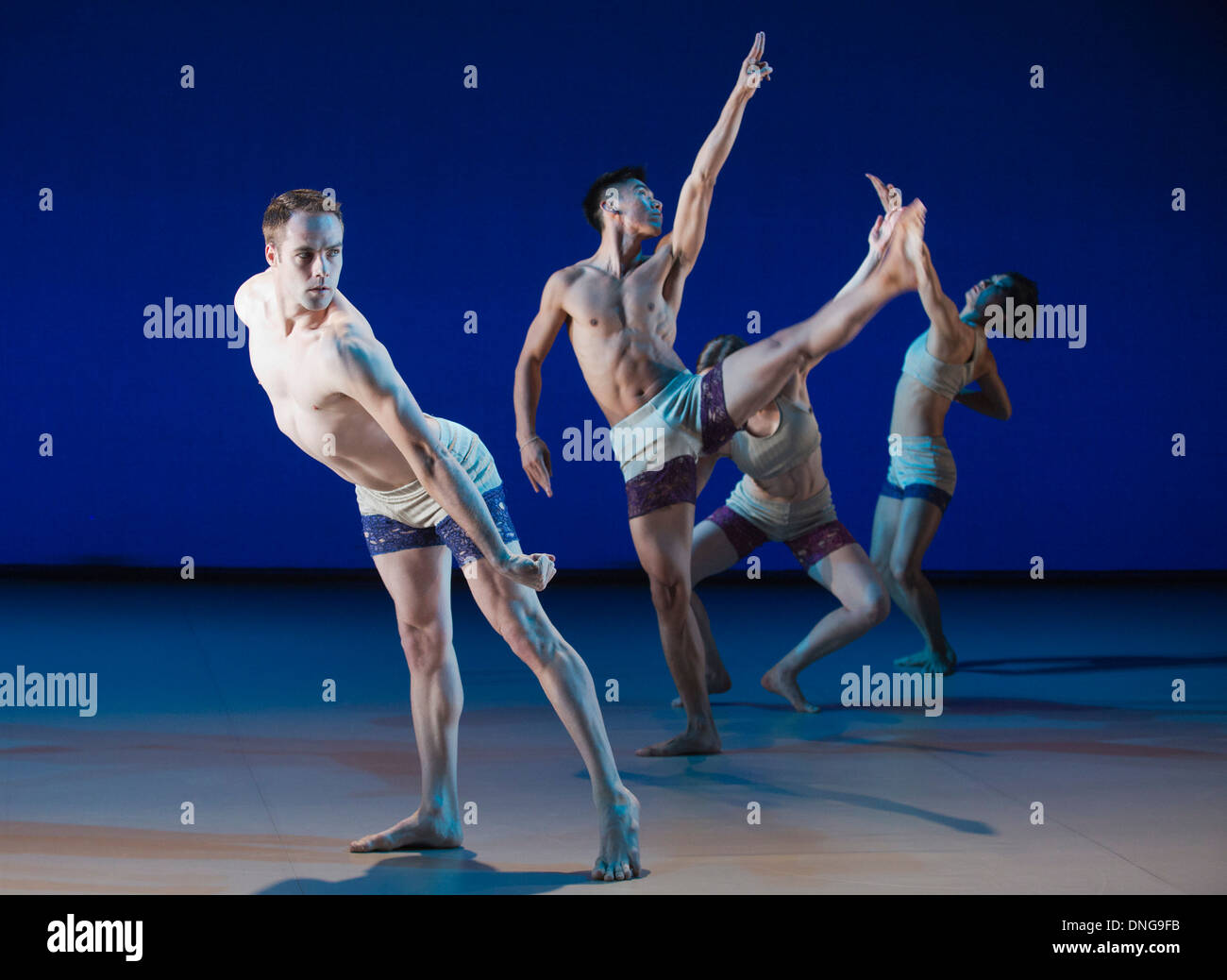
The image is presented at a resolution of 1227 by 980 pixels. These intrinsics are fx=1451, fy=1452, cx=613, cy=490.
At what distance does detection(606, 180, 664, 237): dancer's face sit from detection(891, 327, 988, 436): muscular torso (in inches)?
70.0

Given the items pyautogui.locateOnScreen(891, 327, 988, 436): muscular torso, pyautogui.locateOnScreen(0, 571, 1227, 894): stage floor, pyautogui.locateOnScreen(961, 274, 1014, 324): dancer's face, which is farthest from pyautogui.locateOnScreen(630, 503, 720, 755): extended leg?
pyautogui.locateOnScreen(961, 274, 1014, 324): dancer's face

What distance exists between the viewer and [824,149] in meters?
8.83

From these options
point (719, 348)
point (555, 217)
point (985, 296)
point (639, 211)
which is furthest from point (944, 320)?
point (555, 217)

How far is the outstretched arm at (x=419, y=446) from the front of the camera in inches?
108

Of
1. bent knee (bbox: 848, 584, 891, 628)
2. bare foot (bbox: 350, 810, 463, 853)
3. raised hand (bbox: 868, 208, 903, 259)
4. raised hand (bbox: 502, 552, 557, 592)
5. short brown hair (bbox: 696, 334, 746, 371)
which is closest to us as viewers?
raised hand (bbox: 502, 552, 557, 592)

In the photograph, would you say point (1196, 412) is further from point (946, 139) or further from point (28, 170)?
point (28, 170)

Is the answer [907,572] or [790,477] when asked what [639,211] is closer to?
[790,477]

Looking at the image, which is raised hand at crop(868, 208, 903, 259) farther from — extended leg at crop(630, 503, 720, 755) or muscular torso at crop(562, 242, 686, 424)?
extended leg at crop(630, 503, 720, 755)

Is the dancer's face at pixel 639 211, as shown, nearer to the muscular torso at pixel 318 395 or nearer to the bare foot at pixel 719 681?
the muscular torso at pixel 318 395

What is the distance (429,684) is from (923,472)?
3006mm

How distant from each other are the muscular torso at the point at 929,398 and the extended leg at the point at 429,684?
2.96 m

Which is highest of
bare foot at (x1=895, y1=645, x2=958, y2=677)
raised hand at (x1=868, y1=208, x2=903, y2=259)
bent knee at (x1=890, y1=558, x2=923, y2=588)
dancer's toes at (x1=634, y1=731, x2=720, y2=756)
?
raised hand at (x1=868, y1=208, x2=903, y2=259)

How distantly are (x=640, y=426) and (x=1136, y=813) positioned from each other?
5.34 ft

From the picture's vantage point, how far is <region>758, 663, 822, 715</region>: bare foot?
194 inches
